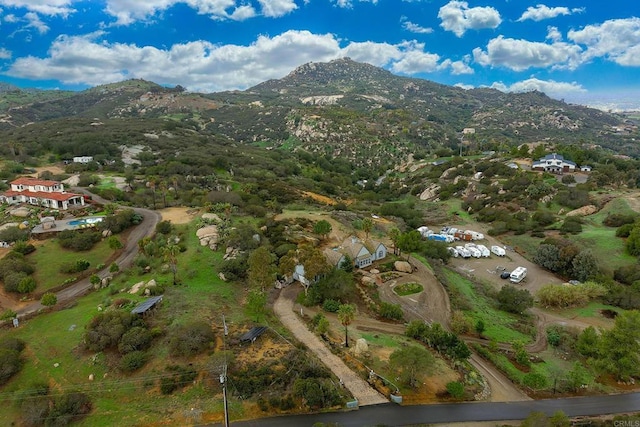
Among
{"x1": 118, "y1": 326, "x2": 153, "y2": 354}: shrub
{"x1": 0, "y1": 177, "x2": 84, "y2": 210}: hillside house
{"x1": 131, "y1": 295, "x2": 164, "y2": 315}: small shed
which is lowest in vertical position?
{"x1": 118, "y1": 326, "x2": 153, "y2": 354}: shrub

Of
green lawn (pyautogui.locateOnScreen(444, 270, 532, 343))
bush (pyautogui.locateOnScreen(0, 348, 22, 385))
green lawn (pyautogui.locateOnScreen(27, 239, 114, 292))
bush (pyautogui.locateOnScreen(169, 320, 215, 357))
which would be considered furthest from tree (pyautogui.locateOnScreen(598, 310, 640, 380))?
green lawn (pyautogui.locateOnScreen(27, 239, 114, 292))

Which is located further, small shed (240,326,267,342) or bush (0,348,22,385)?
small shed (240,326,267,342)

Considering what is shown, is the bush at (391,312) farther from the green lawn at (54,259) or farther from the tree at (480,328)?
the green lawn at (54,259)

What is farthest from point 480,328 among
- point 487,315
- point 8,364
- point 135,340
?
point 8,364

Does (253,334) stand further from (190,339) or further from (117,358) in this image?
(117,358)

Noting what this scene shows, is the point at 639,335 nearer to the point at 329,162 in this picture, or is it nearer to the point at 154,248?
the point at 154,248

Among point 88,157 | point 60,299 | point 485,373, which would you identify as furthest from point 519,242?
point 88,157

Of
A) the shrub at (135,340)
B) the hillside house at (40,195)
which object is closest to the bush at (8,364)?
the shrub at (135,340)

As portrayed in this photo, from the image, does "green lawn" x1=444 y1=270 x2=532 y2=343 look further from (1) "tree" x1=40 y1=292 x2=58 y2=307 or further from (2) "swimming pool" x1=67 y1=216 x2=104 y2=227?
(2) "swimming pool" x1=67 y1=216 x2=104 y2=227
